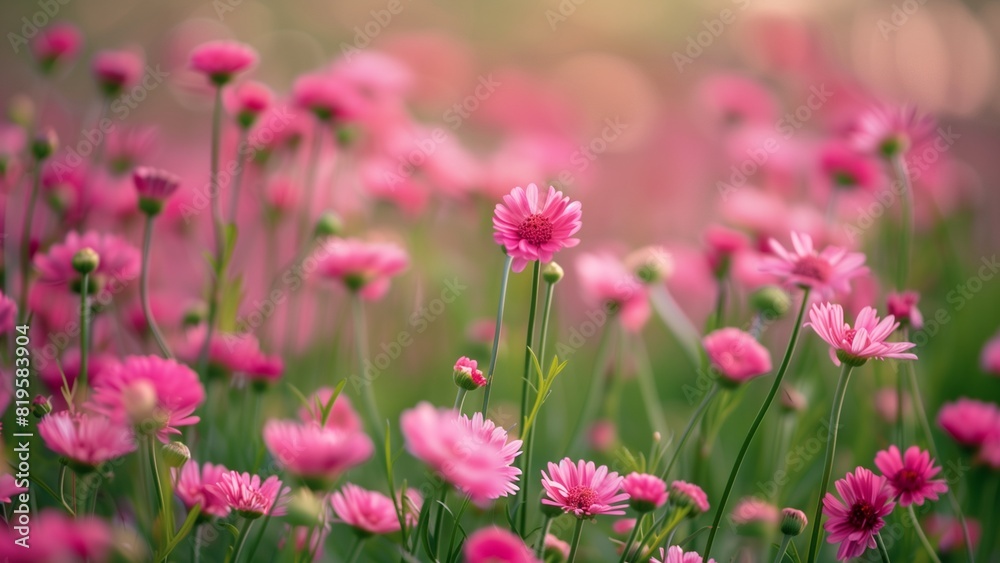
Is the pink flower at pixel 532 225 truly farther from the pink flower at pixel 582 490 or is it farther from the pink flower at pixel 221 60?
the pink flower at pixel 221 60

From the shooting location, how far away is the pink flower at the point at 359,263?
2.65 ft

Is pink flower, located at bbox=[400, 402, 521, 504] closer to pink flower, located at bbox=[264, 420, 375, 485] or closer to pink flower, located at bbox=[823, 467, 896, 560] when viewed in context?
pink flower, located at bbox=[264, 420, 375, 485]

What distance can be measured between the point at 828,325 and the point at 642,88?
1803 mm

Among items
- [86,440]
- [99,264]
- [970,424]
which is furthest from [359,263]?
[970,424]

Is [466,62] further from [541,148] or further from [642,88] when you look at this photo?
[642,88]

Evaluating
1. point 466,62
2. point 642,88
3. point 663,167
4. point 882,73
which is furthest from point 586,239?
point 882,73

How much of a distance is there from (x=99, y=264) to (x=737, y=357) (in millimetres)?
578

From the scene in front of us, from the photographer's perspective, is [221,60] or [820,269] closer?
[820,269]

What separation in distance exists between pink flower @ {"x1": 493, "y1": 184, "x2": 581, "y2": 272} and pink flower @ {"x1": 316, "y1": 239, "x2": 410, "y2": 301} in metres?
0.27

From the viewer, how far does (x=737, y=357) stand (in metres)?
0.64

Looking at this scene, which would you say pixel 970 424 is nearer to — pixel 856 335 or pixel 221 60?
pixel 856 335

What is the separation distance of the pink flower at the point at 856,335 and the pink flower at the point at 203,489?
0.44m

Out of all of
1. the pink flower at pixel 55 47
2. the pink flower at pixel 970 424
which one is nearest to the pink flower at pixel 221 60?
the pink flower at pixel 55 47

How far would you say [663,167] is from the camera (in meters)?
1.86
